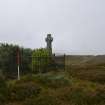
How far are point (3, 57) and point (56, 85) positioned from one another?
1226cm

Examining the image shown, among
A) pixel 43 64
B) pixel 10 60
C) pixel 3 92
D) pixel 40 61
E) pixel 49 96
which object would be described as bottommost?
pixel 49 96

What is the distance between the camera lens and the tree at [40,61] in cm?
3294

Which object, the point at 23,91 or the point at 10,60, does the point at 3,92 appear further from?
the point at 10,60

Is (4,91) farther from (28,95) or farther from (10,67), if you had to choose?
(10,67)

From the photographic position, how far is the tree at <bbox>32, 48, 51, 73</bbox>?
1297 inches

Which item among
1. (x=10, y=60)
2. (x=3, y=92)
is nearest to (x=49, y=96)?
(x=3, y=92)

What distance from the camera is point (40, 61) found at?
33688 mm

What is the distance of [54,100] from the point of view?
15359mm

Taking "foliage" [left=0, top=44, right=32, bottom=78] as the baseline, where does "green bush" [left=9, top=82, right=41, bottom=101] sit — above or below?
below

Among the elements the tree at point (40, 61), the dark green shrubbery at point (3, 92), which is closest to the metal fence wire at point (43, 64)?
the tree at point (40, 61)

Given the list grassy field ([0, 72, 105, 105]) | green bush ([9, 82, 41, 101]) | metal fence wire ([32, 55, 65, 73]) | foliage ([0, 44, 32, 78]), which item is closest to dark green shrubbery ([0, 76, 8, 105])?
grassy field ([0, 72, 105, 105])

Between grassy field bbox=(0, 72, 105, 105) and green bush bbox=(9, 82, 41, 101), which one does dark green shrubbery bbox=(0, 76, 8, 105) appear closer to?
grassy field bbox=(0, 72, 105, 105)

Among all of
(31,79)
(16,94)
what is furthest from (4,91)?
(31,79)

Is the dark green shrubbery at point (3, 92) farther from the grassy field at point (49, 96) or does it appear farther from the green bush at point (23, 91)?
the green bush at point (23, 91)
